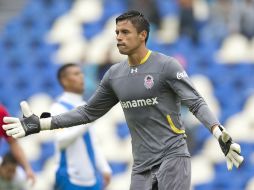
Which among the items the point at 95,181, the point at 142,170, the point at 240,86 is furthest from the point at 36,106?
the point at 142,170

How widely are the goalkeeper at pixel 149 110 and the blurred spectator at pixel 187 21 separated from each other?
6.95 meters

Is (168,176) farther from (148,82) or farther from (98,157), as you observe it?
(98,157)

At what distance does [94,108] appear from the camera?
7.16m

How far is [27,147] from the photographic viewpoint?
13.8m

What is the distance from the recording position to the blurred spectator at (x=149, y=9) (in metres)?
14.2

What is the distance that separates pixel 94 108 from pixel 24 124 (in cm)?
61

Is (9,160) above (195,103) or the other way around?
the other way around

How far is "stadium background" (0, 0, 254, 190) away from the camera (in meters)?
13.3

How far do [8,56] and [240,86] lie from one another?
3844 millimetres

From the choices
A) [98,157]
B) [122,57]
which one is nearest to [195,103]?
[98,157]

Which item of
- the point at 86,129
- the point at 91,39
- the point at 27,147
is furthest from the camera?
the point at 91,39

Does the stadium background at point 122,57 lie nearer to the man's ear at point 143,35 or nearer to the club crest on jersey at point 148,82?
the man's ear at point 143,35

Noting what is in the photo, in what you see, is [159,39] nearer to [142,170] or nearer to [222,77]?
[222,77]

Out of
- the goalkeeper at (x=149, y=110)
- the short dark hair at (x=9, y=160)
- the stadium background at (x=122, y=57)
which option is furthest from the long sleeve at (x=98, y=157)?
the stadium background at (x=122, y=57)
